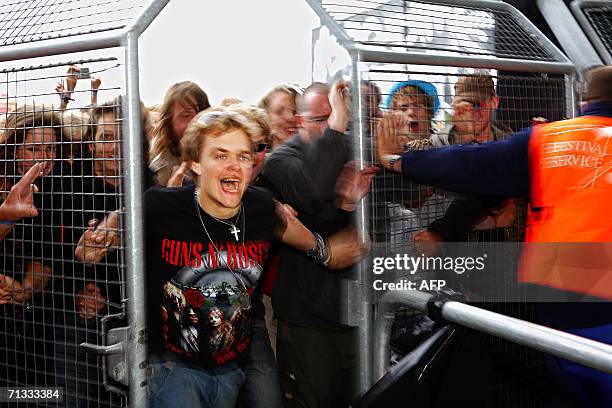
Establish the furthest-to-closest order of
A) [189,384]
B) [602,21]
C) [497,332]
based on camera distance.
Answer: [602,21]
[189,384]
[497,332]

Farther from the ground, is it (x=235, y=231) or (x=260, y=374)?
(x=235, y=231)

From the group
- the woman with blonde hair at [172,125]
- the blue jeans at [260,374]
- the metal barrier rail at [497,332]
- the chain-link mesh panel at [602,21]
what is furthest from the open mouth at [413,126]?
the chain-link mesh panel at [602,21]

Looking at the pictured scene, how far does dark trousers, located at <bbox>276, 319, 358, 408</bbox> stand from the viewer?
2451 mm

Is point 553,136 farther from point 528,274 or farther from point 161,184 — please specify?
point 161,184

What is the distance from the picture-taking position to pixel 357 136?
2.09 metres

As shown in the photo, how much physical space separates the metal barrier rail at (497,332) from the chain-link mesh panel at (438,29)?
841 mm

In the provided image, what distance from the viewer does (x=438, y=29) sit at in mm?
2355

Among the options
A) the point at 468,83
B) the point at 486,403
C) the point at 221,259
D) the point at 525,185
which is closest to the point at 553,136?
the point at 525,185

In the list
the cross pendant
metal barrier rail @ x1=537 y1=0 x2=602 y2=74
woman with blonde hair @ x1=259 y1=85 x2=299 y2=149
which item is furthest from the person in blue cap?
metal barrier rail @ x1=537 y1=0 x2=602 y2=74

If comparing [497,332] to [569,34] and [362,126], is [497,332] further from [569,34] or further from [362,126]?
[569,34]

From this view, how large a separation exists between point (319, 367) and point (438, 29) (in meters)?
1.32

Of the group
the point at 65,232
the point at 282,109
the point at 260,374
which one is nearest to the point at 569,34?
the point at 282,109

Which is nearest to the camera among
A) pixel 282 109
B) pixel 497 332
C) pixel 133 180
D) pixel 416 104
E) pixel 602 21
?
pixel 497 332

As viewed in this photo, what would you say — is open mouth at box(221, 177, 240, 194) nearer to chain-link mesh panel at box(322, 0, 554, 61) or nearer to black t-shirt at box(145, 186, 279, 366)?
black t-shirt at box(145, 186, 279, 366)
